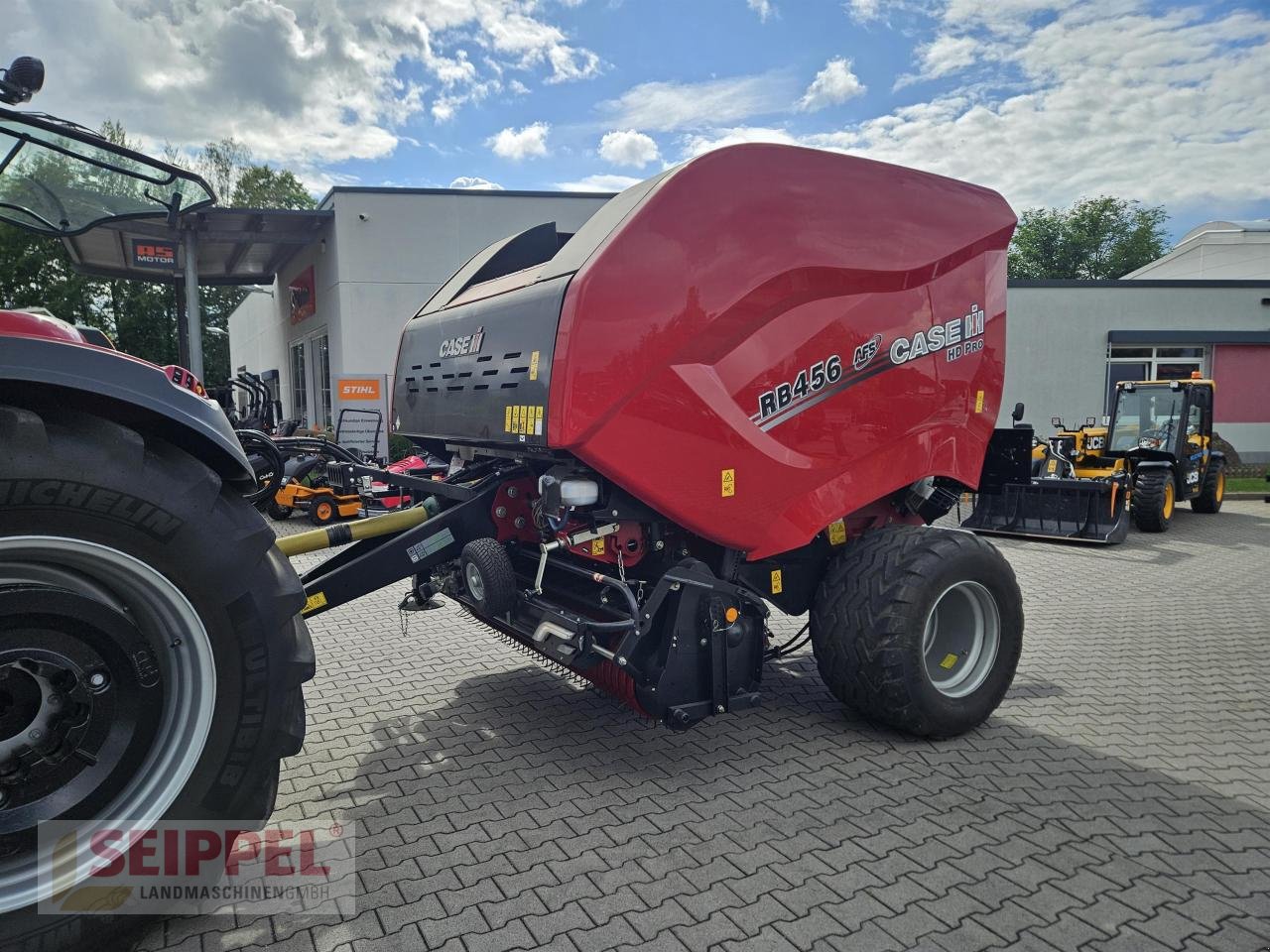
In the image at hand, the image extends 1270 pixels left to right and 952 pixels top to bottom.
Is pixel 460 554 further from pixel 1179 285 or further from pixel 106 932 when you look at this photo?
pixel 1179 285

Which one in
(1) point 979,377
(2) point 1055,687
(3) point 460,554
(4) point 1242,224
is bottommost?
(2) point 1055,687

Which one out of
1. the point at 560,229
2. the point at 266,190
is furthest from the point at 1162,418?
the point at 266,190

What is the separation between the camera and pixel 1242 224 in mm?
29781

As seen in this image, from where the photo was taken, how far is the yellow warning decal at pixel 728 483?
357cm

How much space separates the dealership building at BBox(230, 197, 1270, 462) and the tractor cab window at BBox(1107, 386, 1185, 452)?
5.85m

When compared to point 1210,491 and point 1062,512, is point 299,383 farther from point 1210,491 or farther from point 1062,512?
point 1210,491

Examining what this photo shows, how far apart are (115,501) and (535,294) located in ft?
5.95

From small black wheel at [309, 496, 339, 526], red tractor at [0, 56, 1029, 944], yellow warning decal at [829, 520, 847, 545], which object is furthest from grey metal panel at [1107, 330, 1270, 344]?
yellow warning decal at [829, 520, 847, 545]

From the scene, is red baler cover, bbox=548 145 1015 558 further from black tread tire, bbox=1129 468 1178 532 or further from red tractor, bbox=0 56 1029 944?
black tread tire, bbox=1129 468 1178 532

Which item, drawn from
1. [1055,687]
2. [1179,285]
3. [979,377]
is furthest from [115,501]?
[1179,285]

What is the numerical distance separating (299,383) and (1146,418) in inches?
875

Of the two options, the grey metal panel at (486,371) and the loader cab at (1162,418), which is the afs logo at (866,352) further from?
the loader cab at (1162,418)

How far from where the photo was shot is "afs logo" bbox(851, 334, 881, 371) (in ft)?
12.8
